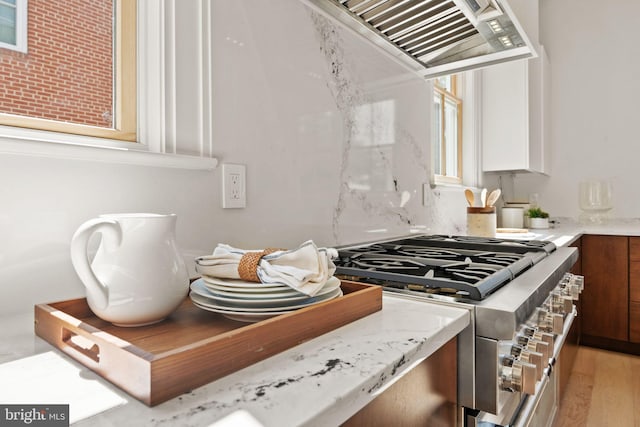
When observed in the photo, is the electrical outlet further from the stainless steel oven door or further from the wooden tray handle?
the stainless steel oven door

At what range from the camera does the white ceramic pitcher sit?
0.55 m

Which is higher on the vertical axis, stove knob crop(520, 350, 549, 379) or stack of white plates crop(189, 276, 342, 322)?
stack of white plates crop(189, 276, 342, 322)

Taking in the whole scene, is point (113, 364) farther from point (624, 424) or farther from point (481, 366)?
point (624, 424)

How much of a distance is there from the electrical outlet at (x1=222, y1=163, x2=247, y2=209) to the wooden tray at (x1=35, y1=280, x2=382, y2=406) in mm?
330

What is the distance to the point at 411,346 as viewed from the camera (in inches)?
22.5

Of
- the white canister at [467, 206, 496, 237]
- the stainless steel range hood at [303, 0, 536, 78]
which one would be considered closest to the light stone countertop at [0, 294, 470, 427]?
the stainless steel range hood at [303, 0, 536, 78]

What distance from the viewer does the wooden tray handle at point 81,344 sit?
48cm

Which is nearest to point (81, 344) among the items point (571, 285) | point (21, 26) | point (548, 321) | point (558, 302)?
point (21, 26)

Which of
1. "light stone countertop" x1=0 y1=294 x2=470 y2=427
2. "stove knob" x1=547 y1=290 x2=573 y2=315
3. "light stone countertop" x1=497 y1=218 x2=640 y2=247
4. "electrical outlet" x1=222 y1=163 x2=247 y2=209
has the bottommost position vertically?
"stove knob" x1=547 y1=290 x2=573 y2=315

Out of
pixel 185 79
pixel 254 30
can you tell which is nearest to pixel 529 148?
pixel 254 30

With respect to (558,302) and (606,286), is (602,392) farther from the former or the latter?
(558,302)

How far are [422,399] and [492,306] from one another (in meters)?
0.22

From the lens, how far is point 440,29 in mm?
1425

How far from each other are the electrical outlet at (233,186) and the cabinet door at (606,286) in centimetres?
246
